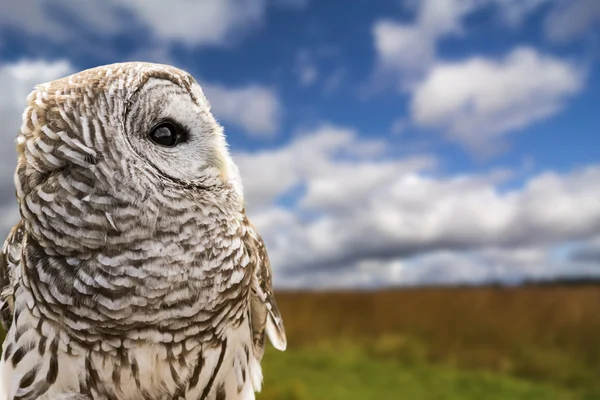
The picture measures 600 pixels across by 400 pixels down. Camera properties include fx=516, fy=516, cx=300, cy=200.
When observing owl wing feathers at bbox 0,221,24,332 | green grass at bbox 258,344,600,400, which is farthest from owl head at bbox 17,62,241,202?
green grass at bbox 258,344,600,400

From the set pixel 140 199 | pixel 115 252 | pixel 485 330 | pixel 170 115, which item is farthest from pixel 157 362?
pixel 485 330

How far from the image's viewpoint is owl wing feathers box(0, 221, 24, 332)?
76.6 inches

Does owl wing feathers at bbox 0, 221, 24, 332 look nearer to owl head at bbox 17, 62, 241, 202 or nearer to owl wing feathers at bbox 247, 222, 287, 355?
owl head at bbox 17, 62, 241, 202

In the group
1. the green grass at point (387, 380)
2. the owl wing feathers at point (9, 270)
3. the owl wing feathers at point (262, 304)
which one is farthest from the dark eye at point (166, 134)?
the green grass at point (387, 380)

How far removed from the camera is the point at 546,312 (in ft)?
33.3

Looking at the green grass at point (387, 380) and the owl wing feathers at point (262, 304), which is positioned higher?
the owl wing feathers at point (262, 304)

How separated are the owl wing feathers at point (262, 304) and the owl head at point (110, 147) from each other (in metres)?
0.34

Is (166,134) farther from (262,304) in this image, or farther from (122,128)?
(262,304)

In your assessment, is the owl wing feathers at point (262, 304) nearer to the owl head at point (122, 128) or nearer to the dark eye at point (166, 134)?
the owl head at point (122, 128)

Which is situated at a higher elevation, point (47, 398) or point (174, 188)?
point (174, 188)

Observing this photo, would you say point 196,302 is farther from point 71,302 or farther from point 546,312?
point 546,312

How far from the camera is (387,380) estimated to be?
7.98 metres

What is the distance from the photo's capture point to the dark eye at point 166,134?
174 cm

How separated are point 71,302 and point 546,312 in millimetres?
10317
